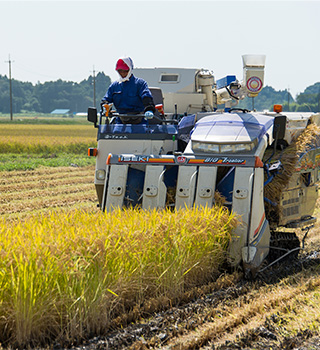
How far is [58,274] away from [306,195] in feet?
13.8

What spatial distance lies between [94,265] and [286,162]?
336 cm

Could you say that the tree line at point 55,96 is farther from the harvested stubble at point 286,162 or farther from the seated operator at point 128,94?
the harvested stubble at point 286,162

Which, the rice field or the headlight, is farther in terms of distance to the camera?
the headlight

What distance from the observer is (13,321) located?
4211mm

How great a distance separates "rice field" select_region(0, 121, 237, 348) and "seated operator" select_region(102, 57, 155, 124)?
7.29 feet

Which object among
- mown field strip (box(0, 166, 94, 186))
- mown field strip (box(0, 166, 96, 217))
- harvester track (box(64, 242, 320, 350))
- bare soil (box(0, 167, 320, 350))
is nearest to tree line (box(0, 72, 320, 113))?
mown field strip (box(0, 166, 94, 186))

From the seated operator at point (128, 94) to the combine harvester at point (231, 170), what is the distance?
17cm

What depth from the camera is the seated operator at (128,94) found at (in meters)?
7.72

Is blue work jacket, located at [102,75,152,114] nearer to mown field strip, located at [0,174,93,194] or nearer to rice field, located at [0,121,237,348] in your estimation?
rice field, located at [0,121,237,348]

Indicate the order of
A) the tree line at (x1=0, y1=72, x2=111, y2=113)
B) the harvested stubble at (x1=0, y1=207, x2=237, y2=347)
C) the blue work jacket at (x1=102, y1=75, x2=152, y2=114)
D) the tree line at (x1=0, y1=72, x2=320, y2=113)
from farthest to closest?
the tree line at (x1=0, y1=72, x2=111, y2=113), the tree line at (x1=0, y1=72, x2=320, y2=113), the blue work jacket at (x1=102, y1=75, x2=152, y2=114), the harvested stubble at (x1=0, y1=207, x2=237, y2=347)

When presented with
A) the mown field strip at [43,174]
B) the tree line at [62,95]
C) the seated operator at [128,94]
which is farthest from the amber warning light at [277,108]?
the tree line at [62,95]

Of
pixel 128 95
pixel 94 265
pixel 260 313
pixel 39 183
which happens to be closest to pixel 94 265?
pixel 94 265

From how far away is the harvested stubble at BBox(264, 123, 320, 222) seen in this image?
6.91 meters

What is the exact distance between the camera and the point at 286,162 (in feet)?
23.3
